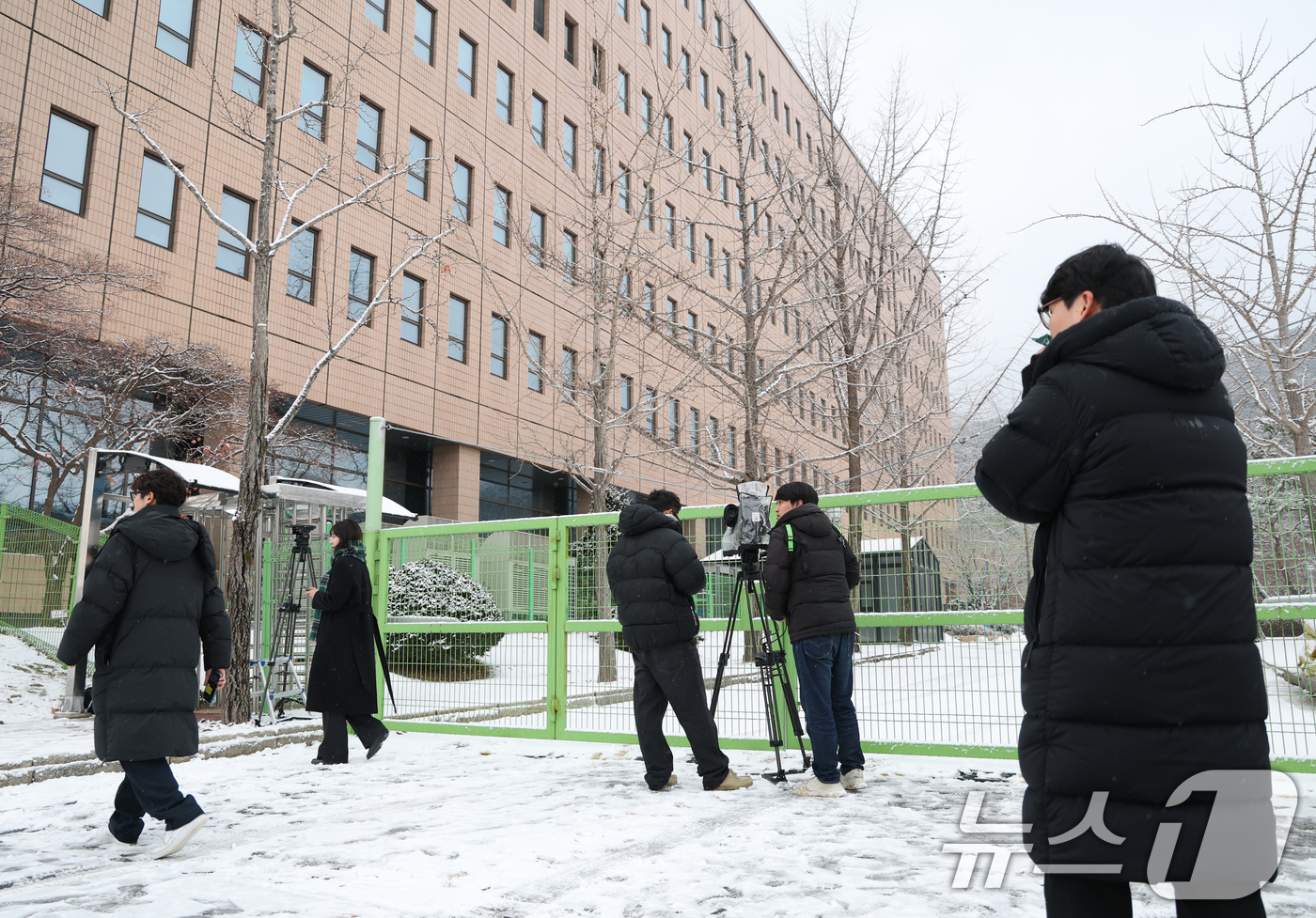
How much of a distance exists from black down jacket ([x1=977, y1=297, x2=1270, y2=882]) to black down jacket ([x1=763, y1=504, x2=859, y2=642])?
335 centimetres

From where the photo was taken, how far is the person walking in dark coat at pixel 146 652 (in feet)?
14.0

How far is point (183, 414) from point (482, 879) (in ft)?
46.5

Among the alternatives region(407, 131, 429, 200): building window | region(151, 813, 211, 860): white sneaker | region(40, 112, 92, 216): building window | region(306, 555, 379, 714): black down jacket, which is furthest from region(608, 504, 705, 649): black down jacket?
region(407, 131, 429, 200): building window

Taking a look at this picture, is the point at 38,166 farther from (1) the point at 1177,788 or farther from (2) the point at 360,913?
(1) the point at 1177,788

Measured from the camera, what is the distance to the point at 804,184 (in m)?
13.0

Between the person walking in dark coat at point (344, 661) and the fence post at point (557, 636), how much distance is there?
148 centimetres

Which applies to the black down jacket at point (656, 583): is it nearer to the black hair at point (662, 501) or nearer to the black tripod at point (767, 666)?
the black hair at point (662, 501)

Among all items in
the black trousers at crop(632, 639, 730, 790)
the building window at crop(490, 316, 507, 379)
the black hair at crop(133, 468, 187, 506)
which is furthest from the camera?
the building window at crop(490, 316, 507, 379)

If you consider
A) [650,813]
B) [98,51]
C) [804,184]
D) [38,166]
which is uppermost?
[98,51]

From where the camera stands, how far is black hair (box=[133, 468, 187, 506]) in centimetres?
470

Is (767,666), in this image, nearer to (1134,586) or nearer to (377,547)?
(1134,586)

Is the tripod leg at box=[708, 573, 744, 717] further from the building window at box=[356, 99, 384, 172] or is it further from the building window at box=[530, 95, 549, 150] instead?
the building window at box=[530, 95, 549, 150]

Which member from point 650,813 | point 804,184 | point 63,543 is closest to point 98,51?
point 63,543

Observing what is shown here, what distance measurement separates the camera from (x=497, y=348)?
2645cm
